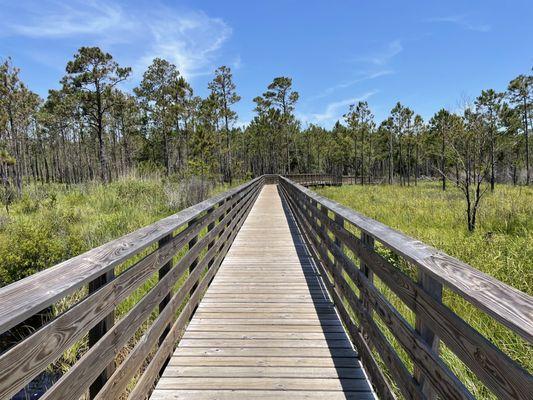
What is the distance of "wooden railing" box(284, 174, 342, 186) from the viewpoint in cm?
3903

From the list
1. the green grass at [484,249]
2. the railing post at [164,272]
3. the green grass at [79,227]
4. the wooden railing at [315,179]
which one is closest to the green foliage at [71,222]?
the green grass at [79,227]

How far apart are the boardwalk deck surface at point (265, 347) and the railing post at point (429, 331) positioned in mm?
859

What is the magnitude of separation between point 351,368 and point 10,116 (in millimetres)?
31057

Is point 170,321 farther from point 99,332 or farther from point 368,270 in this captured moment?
point 368,270

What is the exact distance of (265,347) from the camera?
3.23m

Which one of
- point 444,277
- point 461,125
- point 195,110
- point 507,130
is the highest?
point 195,110

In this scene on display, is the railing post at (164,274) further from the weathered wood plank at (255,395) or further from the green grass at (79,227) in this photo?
the green grass at (79,227)

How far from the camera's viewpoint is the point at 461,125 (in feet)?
37.9

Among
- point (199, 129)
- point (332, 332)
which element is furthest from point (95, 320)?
point (199, 129)

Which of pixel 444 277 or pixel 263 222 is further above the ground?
pixel 444 277

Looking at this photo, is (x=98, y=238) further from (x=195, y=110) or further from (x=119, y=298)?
(x=195, y=110)

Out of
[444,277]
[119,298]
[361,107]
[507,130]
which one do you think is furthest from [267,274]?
[361,107]

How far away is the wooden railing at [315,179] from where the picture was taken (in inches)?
1537

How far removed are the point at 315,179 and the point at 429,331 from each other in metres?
40.3
